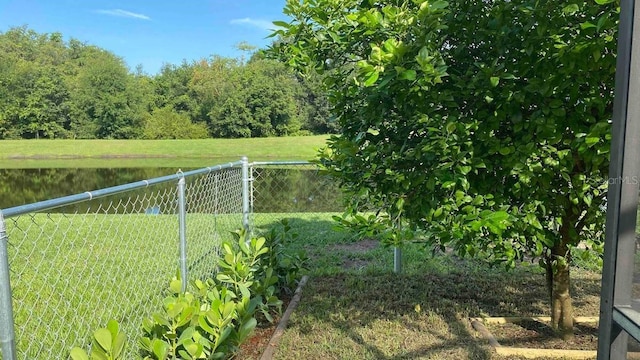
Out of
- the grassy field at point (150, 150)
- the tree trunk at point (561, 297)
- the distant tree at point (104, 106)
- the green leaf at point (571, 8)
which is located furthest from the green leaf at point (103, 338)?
the distant tree at point (104, 106)

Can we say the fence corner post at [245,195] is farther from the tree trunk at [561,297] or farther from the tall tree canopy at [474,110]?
the tree trunk at [561,297]

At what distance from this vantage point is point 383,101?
7.08 feet

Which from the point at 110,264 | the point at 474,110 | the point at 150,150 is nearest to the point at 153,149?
the point at 150,150

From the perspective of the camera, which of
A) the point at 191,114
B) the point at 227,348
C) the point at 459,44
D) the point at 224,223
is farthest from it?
the point at 191,114

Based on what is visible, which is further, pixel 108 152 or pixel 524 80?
pixel 108 152

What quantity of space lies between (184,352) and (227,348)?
37 cm

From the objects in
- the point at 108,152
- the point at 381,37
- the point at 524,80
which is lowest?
the point at 108,152

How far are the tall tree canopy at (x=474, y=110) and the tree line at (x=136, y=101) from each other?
109 ft

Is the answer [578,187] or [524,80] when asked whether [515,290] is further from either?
[524,80]

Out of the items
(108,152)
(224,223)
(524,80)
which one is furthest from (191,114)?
(524,80)

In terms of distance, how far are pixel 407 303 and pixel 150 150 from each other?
93.3ft

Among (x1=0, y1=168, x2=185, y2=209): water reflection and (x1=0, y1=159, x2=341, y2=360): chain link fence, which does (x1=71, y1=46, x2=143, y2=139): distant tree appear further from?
(x1=0, y1=159, x2=341, y2=360): chain link fence

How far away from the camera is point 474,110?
2.13 meters

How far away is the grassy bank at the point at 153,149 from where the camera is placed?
27.1 meters
